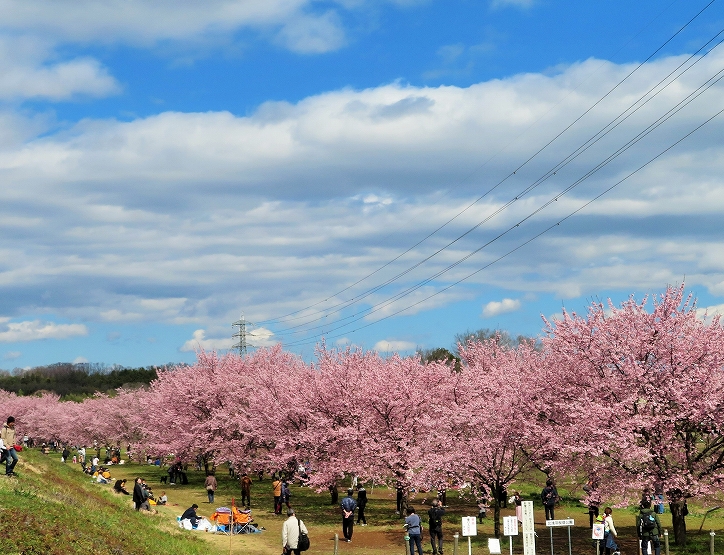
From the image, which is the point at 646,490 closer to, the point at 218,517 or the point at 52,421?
the point at 218,517

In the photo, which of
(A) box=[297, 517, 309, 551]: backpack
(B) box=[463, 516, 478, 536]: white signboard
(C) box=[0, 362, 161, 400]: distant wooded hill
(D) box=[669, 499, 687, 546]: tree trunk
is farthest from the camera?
(C) box=[0, 362, 161, 400]: distant wooded hill

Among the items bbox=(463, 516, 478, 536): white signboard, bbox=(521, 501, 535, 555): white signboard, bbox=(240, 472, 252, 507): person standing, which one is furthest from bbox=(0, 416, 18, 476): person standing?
bbox=(521, 501, 535, 555): white signboard

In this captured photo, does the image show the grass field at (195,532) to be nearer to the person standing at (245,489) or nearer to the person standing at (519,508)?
the person standing at (245,489)

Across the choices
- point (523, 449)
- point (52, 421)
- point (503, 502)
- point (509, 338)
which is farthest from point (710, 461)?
point (509, 338)

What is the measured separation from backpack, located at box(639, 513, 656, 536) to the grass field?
2.65 meters

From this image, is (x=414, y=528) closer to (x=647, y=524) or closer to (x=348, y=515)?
(x=348, y=515)

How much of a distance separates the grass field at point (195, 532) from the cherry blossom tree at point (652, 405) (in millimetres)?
2379

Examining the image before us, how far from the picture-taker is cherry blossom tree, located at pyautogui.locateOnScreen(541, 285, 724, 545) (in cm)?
2666

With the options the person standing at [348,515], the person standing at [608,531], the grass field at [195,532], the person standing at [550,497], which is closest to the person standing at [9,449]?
the grass field at [195,532]

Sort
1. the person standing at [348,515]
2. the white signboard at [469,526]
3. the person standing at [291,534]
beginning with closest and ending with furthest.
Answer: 1. the person standing at [291,534]
2. the white signboard at [469,526]
3. the person standing at [348,515]

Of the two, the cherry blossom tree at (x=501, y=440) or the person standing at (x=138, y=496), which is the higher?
the cherry blossom tree at (x=501, y=440)

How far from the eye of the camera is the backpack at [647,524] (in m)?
24.5

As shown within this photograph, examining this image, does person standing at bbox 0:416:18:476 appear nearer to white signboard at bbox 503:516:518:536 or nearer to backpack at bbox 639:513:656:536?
white signboard at bbox 503:516:518:536

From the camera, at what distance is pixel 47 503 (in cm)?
2200
